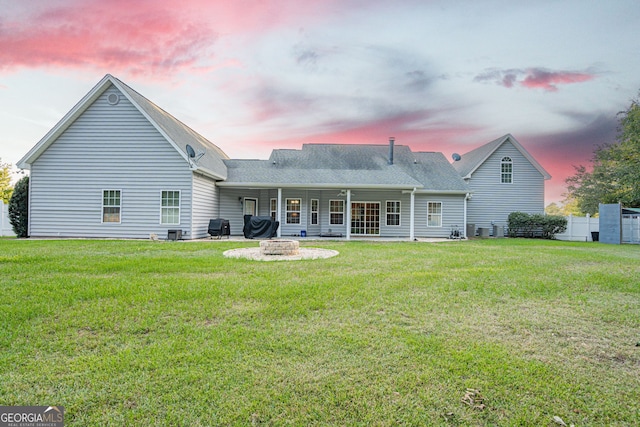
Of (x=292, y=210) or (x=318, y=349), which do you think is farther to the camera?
(x=292, y=210)

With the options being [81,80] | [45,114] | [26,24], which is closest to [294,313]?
[26,24]

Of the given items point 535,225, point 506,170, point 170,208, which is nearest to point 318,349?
point 170,208

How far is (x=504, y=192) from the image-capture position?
20406mm

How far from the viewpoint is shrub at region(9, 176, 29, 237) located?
46.9 ft

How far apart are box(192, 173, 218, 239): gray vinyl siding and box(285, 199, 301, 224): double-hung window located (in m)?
3.83

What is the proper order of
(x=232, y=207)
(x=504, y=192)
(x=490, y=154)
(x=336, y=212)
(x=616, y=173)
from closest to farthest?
(x=232, y=207)
(x=336, y=212)
(x=490, y=154)
(x=504, y=192)
(x=616, y=173)

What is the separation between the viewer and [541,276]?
270 inches

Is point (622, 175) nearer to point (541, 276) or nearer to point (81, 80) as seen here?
point (541, 276)

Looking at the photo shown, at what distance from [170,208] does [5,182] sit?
93.4 feet

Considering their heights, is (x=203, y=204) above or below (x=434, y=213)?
above

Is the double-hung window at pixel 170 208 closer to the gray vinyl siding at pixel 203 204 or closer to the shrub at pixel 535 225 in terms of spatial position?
the gray vinyl siding at pixel 203 204

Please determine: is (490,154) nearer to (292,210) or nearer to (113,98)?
(292,210)

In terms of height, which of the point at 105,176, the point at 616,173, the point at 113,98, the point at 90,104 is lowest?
the point at 105,176

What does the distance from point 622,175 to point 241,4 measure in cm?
2748
